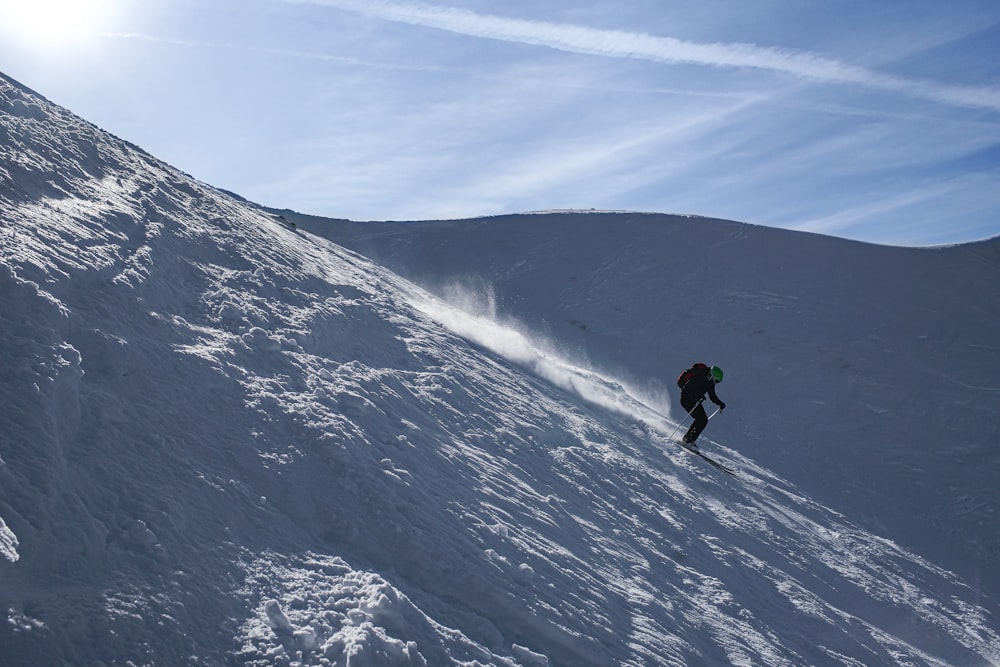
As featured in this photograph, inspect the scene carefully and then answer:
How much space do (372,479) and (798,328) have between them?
18.3m

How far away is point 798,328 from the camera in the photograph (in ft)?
74.0

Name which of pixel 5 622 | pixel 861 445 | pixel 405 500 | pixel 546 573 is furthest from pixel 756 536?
pixel 5 622

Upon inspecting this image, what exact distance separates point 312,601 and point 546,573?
2.59 m

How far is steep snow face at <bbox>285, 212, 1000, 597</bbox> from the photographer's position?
16219mm

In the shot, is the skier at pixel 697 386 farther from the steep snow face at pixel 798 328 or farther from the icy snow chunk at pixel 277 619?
the icy snow chunk at pixel 277 619

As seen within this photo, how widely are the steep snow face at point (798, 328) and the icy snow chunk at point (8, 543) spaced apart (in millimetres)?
14139

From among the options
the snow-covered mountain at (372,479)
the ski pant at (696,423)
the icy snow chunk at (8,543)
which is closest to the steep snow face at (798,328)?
the snow-covered mountain at (372,479)

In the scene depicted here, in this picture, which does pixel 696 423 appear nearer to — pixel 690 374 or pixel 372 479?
pixel 690 374

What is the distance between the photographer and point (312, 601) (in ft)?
17.7

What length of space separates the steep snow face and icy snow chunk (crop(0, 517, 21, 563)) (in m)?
14.1

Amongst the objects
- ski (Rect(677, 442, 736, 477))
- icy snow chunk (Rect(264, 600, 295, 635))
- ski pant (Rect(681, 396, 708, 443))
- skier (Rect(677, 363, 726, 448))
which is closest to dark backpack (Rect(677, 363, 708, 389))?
skier (Rect(677, 363, 726, 448))

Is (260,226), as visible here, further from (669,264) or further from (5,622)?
(669,264)

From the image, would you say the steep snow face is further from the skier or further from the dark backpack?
the dark backpack

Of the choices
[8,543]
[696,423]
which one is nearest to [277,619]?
[8,543]
